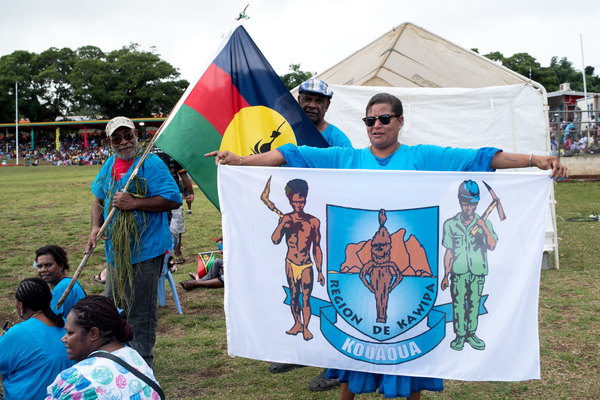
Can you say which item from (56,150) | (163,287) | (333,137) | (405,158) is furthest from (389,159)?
(56,150)

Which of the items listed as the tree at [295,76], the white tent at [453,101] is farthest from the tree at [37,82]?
the white tent at [453,101]

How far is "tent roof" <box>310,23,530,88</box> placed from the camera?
7566 millimetres

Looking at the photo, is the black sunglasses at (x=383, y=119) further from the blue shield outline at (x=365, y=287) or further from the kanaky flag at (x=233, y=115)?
the kanaky flag at (x=233, y=115)

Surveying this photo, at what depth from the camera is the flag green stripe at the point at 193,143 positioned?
3469mm

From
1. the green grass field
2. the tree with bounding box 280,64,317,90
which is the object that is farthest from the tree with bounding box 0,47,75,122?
the green grass field

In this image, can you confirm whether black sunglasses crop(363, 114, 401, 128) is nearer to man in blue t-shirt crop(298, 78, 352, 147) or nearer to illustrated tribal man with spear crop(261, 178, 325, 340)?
illustrated tribal man with spear crop(261, 178, 325, 340)

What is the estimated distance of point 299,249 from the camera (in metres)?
2.70

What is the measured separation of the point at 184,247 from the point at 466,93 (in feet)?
17.3

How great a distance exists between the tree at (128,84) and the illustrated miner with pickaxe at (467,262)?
58.9 metres

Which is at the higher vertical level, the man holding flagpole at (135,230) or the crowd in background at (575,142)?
the crowd in background at (575,142)

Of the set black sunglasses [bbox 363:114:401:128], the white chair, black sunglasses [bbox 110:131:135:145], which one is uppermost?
black sunglasses [bbox 110:131:135:145]

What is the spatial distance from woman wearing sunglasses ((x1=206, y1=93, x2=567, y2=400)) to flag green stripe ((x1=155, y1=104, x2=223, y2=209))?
2.70 ft

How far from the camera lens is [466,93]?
714 centimetres

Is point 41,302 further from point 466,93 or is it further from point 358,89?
point 466,93
